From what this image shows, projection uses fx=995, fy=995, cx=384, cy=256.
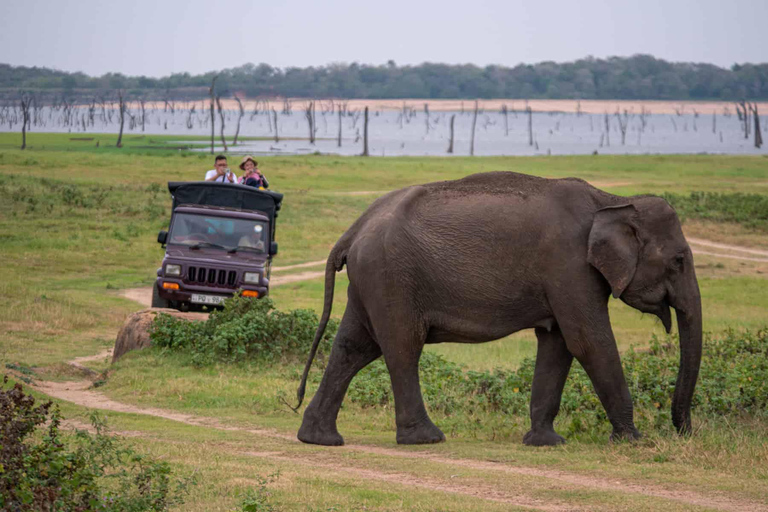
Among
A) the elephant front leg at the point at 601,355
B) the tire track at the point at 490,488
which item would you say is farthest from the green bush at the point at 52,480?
the elephant front leg at the point at 601,355

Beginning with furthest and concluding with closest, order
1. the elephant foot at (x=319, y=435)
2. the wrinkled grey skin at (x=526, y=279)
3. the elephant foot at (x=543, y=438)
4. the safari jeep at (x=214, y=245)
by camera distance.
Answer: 1. the safari jeep at (x=214, y=245)
2. the elephant foot at (x=319, y=435)
3. the elephant foot at (x=543, y=438)
4. the wrinkled grey skin at (x=526, y=279)

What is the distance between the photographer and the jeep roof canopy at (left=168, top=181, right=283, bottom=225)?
713 inches

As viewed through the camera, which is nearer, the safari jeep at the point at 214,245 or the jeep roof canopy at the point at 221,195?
the safari jeep at the point at 214,245

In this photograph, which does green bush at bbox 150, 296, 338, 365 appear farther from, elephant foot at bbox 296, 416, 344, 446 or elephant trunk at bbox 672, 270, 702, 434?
elephant trunk at bbox 672, 270, 702, 434

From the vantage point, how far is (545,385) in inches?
362

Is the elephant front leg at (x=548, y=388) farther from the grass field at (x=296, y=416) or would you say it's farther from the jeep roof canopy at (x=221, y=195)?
the jeep roof canopy at (x=221, y=195)

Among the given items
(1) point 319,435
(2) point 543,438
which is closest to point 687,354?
(2) point 543,438

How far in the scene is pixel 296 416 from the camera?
10883 mm

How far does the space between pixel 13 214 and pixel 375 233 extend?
27173mm

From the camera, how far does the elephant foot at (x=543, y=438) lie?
9086 mm

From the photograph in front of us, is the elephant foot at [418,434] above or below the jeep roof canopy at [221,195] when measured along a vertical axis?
below

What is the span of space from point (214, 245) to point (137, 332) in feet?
12.3

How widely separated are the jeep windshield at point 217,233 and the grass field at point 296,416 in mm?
2262

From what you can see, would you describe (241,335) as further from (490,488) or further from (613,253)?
(490,488)
